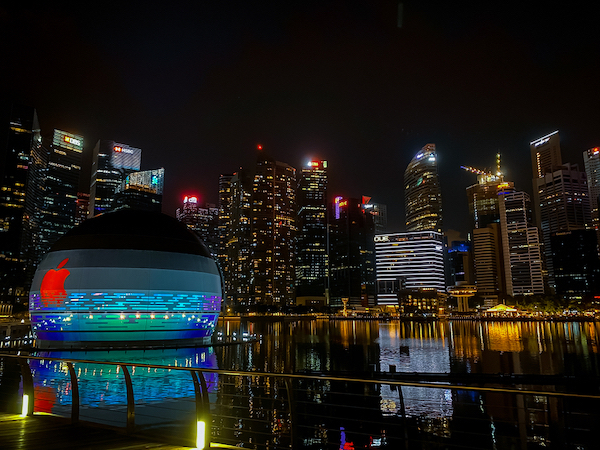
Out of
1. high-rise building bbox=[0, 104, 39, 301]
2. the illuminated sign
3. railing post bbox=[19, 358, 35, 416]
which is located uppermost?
high-rise building bbox=[0, 104, 39, 301]

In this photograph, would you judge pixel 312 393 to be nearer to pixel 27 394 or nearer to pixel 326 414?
pixel 326 414

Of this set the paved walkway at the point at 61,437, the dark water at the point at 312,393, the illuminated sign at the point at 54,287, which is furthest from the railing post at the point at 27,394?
the illuminated sign at the point at 54,287

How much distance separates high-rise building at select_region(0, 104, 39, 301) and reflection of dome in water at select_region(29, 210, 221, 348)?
5696 inches

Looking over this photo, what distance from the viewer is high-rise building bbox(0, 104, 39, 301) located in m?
173

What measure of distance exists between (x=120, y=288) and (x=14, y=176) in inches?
6482

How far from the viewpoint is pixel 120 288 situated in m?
48.7

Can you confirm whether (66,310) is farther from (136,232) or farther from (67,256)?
(136,232)


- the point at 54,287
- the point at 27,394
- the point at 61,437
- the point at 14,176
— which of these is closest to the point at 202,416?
the point at 61,437

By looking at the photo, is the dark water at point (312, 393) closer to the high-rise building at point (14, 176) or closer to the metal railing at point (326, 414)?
the metal railing at point (326, 414)

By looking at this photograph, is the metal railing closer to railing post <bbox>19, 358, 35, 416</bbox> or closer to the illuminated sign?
railing post <bbox>19, 358, 35, 416</bbox>

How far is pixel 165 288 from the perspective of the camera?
50.7 m

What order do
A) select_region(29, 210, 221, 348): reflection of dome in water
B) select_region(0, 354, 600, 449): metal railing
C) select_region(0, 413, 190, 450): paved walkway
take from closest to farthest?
1. select_region(0, 413, 190, 450): paved walkway
2. select_region(0, 354, 600, 449): metal railing
3. select_region(29, 210, 221, 348): reflection of dome in water

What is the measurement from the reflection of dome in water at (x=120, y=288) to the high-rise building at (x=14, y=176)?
475ft

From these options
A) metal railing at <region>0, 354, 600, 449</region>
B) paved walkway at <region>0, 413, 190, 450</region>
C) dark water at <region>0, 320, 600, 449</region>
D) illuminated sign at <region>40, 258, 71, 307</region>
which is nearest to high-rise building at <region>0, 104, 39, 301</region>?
illuminated sign at <region>40, 258, 71, 307</region>
